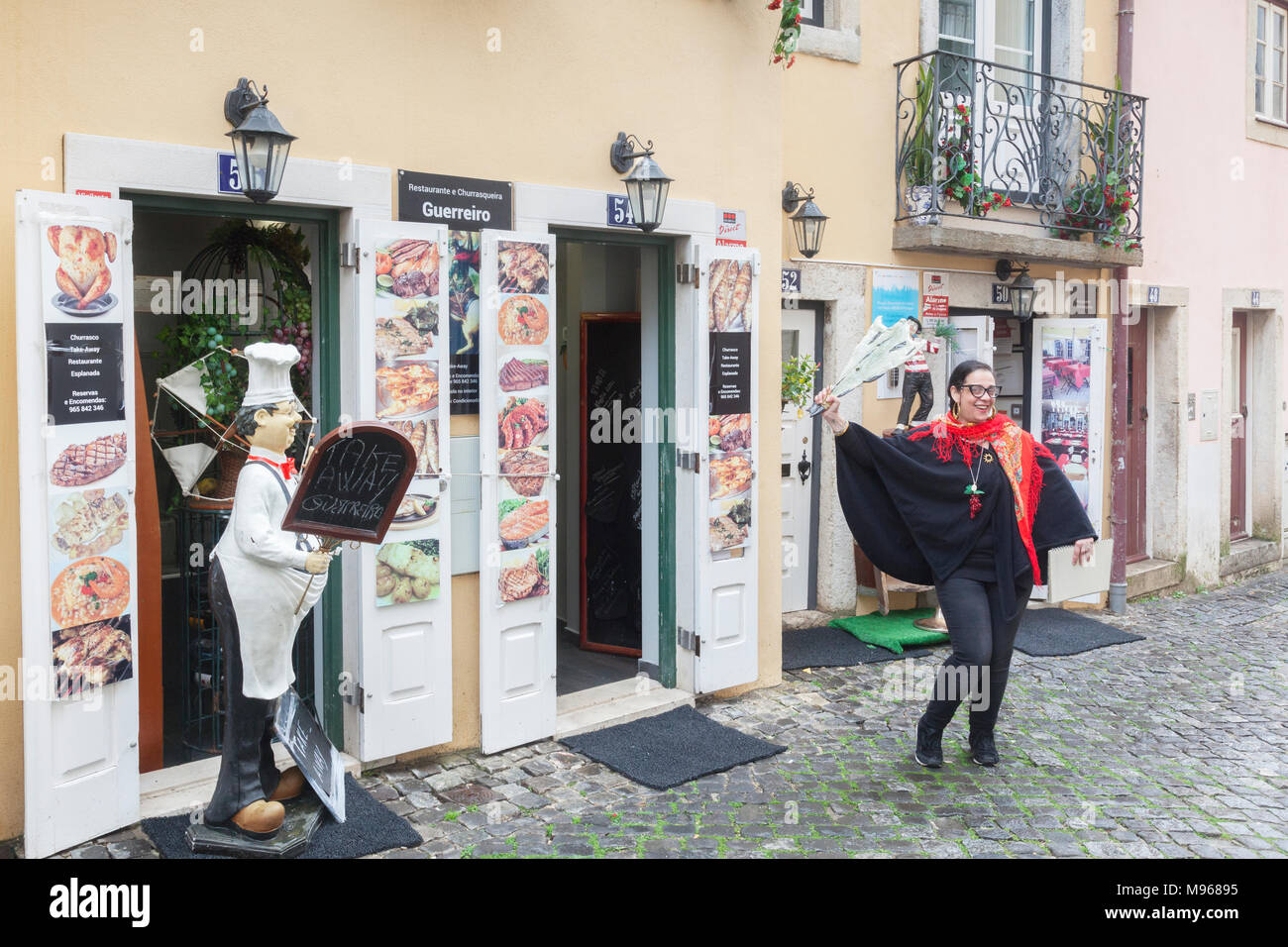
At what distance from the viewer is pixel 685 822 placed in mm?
5414

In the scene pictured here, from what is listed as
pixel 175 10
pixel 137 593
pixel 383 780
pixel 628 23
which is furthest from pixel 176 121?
pixel 383 780

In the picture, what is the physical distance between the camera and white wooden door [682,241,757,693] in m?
6.95

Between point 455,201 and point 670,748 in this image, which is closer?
point 455,201

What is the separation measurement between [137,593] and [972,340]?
658cm

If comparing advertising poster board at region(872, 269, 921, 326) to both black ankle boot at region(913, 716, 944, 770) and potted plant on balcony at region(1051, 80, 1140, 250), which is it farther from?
black ankle boot at region(913, 716, 944, 770)

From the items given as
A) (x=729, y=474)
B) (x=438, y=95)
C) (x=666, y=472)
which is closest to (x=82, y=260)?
(x=438, y=95)

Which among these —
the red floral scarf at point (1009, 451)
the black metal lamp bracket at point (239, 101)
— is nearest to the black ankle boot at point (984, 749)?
the red floral scarf at point (1009, 451)

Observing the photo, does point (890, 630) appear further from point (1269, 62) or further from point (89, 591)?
point (1269, 62)

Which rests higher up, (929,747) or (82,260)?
(82,260)

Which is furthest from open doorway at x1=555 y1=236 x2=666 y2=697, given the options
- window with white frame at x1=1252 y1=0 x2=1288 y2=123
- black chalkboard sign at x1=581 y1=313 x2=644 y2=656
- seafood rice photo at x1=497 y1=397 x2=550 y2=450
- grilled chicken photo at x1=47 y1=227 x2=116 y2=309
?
window with white frame at x1=1252 y1=0 x2=1288 y2=123

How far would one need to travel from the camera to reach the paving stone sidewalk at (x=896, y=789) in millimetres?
5207

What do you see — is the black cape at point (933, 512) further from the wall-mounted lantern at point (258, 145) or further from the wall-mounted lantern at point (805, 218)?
the wall-mounted lantern at point (258, 145)

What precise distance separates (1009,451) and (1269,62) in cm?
908

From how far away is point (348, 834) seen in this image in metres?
5.02
